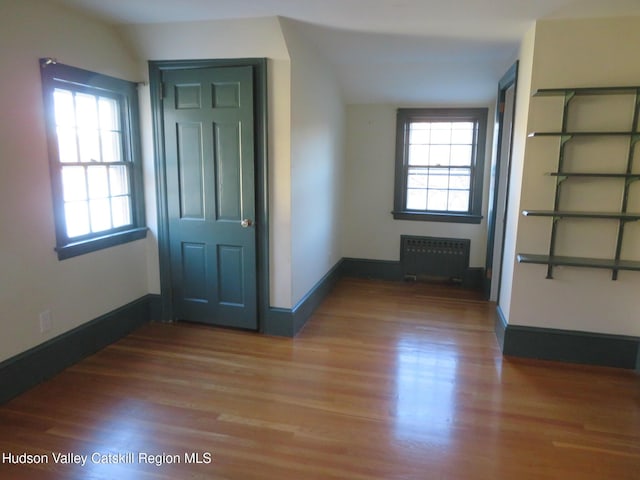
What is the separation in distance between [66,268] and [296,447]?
1.93m

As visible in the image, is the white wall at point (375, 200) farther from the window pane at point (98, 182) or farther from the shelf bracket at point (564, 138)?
the window pane at point (98, 182)

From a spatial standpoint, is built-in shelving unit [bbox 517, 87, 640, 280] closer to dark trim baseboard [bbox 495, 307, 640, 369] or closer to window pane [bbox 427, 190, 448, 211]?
dark trim baseboard [bbox 495, 307, 640, 369]

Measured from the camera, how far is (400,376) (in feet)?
9.43

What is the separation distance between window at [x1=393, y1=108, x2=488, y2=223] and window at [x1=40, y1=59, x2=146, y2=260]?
2.84 metres

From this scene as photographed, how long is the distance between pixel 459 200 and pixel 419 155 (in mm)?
684

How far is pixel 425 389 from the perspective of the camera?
8.91 ft

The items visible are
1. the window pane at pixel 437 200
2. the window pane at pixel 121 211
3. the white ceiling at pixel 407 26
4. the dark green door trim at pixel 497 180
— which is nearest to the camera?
the white ceiling at pixel 407 26

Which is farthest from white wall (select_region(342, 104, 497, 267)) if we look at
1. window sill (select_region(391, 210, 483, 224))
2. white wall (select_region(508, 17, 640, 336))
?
white wall (select_region(508, 17, 640, 336))

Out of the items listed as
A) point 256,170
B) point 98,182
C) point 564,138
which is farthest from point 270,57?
point 564,138

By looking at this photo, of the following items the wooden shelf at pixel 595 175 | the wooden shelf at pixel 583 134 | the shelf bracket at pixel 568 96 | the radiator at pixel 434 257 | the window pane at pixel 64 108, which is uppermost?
the shelf bracket at pixel 568 96

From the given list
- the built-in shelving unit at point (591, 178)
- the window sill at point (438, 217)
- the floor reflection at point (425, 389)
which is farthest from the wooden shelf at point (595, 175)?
the window sill at point (438, 217)

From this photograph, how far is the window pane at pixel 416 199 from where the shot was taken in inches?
197

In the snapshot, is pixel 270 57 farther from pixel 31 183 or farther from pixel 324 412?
pixel 324 412

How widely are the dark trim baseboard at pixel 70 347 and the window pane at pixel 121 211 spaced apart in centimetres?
67
